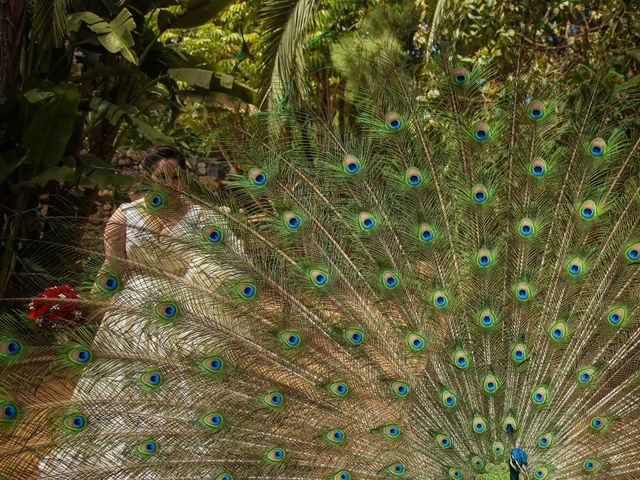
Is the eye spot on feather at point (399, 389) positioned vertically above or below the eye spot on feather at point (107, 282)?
below

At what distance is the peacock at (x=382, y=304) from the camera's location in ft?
12.8

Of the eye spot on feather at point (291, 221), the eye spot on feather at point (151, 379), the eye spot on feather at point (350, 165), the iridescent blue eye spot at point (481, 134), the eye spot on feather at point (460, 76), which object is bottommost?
the eye spot on feather at point (151, 379)

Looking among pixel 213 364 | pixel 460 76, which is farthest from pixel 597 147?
pixel 213 364

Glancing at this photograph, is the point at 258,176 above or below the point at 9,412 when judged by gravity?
above

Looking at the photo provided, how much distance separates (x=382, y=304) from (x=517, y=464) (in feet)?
3.15

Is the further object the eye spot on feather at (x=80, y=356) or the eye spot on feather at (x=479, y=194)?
the eye spot on feather at (x=479, y=194)

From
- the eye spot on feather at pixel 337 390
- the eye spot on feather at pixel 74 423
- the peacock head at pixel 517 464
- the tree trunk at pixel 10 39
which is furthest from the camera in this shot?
the tree trunk at pixel 10 39

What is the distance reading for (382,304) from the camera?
14.1 feet

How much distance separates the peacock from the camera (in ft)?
12.8

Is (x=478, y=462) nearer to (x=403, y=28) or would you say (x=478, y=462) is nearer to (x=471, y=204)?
(x=471, y=204)

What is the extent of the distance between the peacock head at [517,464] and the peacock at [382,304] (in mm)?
18

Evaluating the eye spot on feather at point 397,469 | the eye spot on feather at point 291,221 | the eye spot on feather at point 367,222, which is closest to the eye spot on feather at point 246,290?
the eye spot on feather at point 291,221

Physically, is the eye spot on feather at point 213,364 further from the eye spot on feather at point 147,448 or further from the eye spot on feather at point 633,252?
the eye spot on feather at point 633,252

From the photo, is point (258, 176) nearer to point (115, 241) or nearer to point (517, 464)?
point (115, 241)
